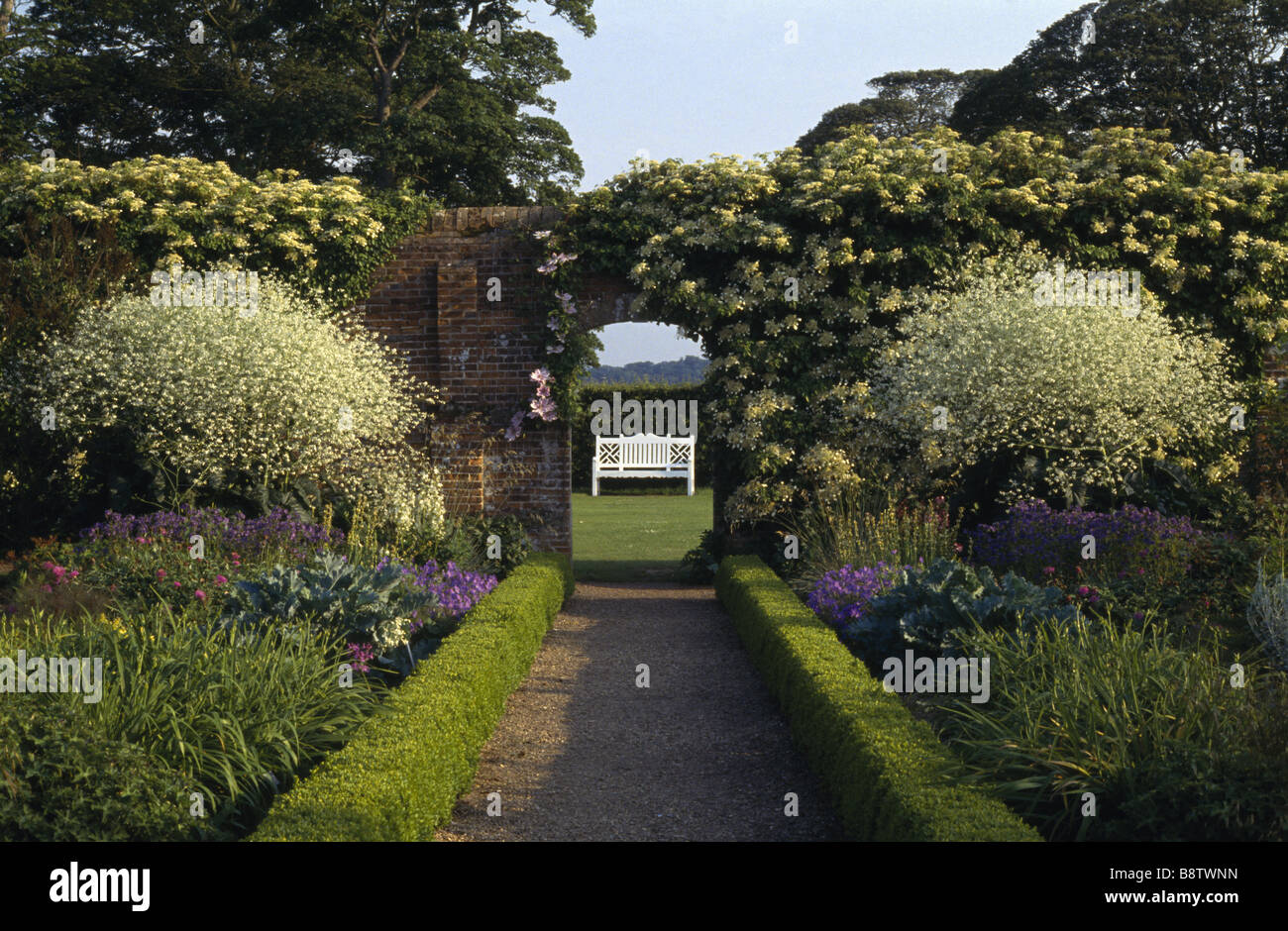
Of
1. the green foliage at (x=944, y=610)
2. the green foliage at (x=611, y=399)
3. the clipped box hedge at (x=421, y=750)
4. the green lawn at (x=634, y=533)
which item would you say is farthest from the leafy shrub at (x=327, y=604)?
the green foliage at (x=611, y=399)

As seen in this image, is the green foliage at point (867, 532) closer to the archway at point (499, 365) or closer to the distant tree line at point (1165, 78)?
the archway at point (499, 365)

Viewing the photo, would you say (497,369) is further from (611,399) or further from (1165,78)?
(1165,78)

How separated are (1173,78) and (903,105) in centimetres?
1014

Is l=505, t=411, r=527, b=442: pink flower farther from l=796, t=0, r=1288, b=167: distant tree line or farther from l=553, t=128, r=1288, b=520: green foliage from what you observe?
l=796, t=0, r=1288, b=167: distant tree line

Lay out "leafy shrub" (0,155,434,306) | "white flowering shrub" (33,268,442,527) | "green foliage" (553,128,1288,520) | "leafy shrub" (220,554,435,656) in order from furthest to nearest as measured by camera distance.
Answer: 1. "leafy shrub" (0,155,434,306)
2. "green foliage" (553,128,1288,520)
3. "white flowering shrub" (33,268,442,527)
4. "leafy shrub" (220,554,435,656)

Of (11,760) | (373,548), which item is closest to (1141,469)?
(373,548)

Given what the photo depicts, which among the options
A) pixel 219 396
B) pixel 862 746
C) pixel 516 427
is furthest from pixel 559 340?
pixel 862 746

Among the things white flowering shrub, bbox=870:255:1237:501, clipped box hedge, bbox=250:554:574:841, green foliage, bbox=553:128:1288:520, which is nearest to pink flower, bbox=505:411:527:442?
green foliage, bbox=553:128:1288:520

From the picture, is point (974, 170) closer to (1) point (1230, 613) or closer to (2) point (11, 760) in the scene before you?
(1) point (1230, 613)

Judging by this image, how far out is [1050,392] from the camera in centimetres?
864

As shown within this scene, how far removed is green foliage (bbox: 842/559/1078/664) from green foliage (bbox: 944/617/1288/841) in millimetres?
795

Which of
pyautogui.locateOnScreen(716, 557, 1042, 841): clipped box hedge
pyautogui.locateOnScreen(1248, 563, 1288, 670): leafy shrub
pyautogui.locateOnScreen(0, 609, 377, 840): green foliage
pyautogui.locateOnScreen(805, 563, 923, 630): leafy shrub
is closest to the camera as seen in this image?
pyautogui.locateOnScreen(716, 557, 1042, 841): clipped box hedge

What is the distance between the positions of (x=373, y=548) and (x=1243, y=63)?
61.8 ft

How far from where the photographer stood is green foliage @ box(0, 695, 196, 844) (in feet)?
11.5
